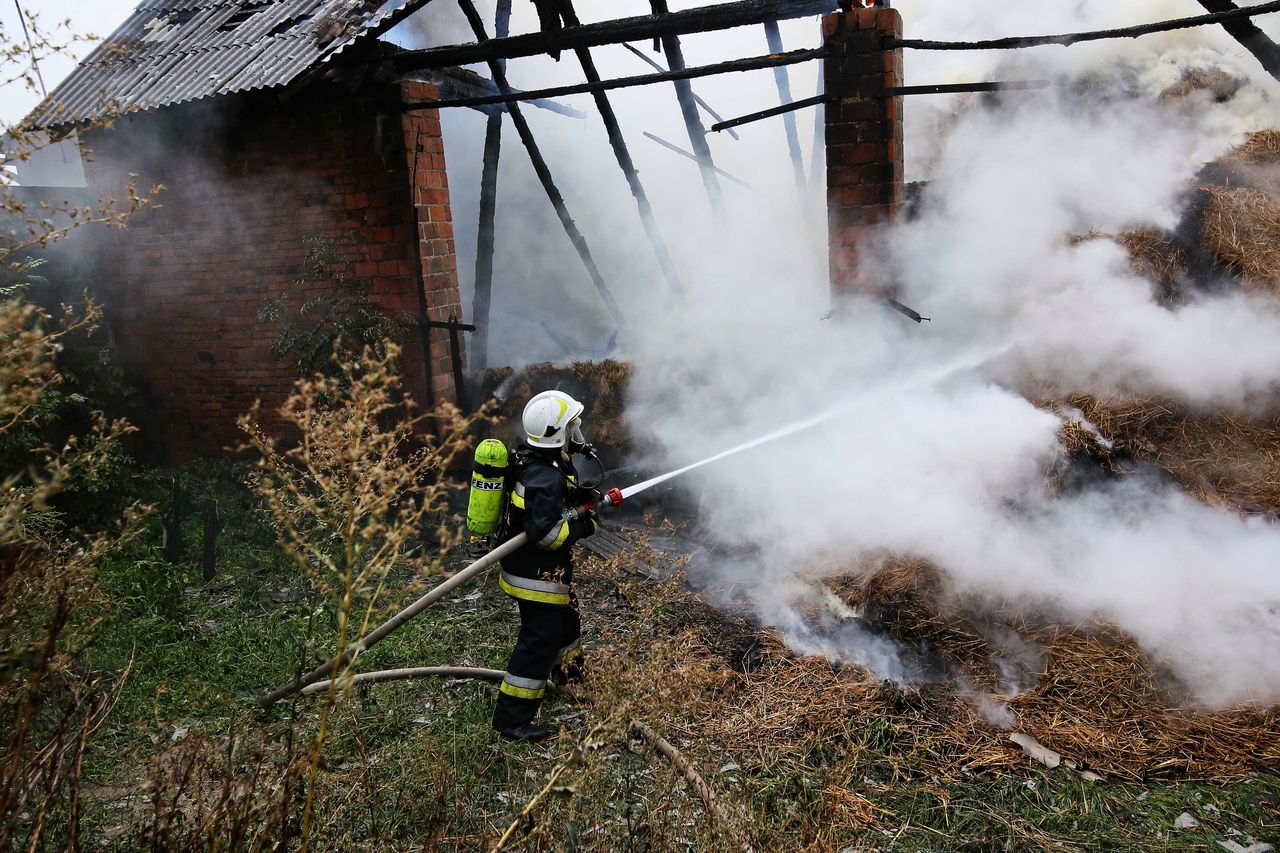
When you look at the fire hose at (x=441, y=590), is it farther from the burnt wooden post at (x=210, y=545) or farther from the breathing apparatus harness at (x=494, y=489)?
the burnt wooden post at (x=210, y=545)

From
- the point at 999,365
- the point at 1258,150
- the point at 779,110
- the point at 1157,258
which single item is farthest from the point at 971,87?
the point at 1258,150

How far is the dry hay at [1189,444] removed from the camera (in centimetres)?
429

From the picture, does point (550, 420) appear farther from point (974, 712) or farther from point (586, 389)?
point (586, 389)

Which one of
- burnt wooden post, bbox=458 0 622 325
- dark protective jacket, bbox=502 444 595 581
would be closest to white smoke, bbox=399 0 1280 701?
burnt wooden post, bbox=458 0 622 325

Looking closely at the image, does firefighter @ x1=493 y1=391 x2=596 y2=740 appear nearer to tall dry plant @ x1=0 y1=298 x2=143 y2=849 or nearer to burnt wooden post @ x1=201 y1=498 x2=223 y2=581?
tall dry plant @ x1=0 y1=298 x2=143 y2=849

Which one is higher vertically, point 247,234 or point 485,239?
point 247,234

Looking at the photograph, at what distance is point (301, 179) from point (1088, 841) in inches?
277

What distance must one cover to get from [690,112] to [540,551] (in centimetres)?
418

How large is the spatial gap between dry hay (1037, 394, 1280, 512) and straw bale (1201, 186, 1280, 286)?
90 cm

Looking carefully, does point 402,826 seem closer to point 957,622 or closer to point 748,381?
point 957,622

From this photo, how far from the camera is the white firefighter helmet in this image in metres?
3.99

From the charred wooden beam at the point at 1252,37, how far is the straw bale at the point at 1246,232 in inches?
29.2

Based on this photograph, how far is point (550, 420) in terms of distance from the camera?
3.98m

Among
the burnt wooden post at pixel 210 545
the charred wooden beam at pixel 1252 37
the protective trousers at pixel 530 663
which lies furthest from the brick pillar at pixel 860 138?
the burnt wooden post at pixel 210 545
